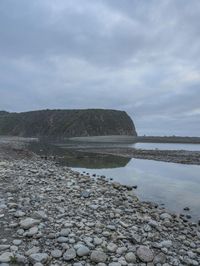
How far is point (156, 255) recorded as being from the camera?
8836mm

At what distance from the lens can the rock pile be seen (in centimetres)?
822

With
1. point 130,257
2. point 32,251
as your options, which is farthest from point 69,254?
point 130,257

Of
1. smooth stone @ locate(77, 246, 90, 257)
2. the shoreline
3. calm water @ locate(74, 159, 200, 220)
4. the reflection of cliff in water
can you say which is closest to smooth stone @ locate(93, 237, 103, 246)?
smooth stone @ locate(77, 246, 90, 257)

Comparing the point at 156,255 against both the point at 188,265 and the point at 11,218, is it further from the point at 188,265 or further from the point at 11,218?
the point at 11,218

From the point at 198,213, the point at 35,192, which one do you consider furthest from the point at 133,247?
the point at 198,213

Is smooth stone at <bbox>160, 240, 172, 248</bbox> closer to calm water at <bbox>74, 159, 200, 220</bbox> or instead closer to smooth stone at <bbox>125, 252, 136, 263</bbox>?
smooth stone at <bbox>125, 252, 136, 263</bbox>

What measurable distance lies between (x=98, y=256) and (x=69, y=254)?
→ 27.3 inches

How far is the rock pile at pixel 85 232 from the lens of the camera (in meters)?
8.22

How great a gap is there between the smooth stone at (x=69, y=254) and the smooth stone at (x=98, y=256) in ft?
1.44

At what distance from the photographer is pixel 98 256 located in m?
8.22

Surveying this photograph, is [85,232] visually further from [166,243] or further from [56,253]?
[166,243]

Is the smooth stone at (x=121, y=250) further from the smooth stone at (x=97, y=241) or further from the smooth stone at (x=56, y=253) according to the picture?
the smooth stone at (x=56, y=253)

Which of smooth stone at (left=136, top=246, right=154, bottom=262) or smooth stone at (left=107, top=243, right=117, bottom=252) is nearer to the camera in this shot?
smooth stone at (left=136, top=246, right=154, bottom=262)

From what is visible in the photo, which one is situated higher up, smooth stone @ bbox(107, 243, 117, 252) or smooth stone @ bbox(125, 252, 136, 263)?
smooth stone @ bbox(107, 243, 117, 252)
